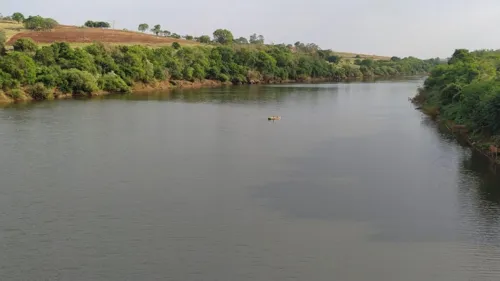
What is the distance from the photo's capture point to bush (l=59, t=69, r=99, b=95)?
59.5 m

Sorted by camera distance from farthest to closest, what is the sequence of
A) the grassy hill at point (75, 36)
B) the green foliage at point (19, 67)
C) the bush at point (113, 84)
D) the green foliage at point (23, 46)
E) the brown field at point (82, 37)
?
the brown field at point (82, 37) < the grassy hill at point (75, 36) < the bush at point (113, 84) < the green foliage at point (23, 46) < the green foliage at point (19, 67)

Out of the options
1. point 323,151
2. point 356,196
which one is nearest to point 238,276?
point 356,196

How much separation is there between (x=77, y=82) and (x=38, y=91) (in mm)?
5556

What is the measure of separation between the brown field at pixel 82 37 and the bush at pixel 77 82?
18.4 meters

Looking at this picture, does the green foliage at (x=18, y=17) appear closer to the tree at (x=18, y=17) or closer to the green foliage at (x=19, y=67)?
the tree at (x=18, y=17)

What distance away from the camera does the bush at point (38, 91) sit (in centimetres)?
5500

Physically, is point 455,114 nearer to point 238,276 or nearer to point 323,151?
point 323,151

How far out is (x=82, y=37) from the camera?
88562mm

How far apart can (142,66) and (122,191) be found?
178ft

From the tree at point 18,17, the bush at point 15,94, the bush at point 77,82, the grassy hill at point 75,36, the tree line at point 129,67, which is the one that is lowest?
the bush at point 15,94

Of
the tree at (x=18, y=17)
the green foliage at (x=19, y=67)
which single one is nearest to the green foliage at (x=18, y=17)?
the tree at (x=18, y=17)

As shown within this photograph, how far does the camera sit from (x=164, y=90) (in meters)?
75.3

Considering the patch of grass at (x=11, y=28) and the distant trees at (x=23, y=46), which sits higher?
the patch of grass at (x=11, y=28)

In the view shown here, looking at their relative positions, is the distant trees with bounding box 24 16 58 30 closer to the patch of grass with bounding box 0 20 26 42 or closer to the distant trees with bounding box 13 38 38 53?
the patch of grass with bounding box 0 20 26 42
